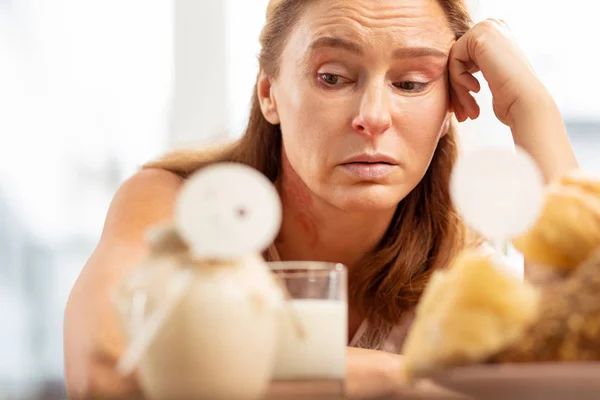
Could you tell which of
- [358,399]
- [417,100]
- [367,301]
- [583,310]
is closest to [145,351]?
[358,399]

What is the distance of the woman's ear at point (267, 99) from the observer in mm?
1569

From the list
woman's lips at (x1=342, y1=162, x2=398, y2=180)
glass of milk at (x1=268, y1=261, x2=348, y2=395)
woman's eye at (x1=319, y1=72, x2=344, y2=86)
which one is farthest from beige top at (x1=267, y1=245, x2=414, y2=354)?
glass of milk at (x1=268, y1=261, x2=348, y2=395)

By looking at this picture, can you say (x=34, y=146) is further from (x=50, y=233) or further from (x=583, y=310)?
(x=583, y=310)

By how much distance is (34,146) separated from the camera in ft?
9.58

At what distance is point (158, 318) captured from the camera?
0.56 metres

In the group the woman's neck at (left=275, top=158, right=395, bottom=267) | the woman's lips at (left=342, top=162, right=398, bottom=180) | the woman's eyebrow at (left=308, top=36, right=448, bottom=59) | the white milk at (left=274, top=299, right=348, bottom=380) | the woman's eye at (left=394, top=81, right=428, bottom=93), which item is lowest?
the woman's neck at (left=275, top=158, right=395, bottom=267)

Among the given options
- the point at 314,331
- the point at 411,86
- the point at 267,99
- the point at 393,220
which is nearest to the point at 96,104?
the point at 267,99

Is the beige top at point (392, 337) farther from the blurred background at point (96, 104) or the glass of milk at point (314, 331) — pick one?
the blurred background at point (96, 104)

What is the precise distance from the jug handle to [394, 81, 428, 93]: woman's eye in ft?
2.58

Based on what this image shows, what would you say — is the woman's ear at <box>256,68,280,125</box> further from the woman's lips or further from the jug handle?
the jug handle

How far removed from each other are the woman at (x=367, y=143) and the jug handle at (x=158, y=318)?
1.27 ft

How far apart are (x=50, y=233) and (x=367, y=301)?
1.76 meters

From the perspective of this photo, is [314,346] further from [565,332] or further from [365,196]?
[365,196]

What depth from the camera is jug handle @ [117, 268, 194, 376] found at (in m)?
0.55
